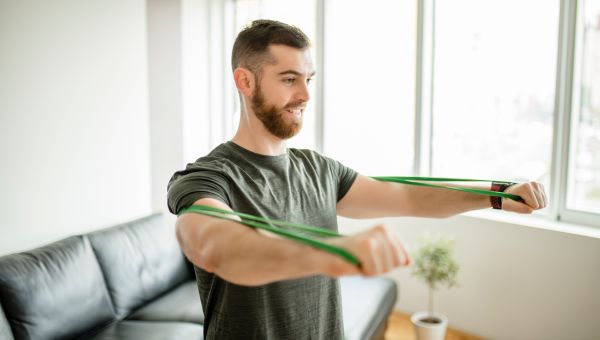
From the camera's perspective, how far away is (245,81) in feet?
4.31

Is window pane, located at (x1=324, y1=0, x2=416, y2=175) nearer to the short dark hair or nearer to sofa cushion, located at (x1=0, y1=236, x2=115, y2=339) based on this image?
sofa cushion, located at (x1=0, y1=236, x2=115, y2=339)

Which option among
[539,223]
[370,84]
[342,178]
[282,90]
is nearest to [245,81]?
[282,90]

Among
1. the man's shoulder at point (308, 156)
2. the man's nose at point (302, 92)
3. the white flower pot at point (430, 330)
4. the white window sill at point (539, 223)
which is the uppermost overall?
the man's nose at point (302, 92)

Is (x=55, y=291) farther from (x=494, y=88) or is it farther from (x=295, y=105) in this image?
(x=494, y=88)

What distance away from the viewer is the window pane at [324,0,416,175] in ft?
12.1

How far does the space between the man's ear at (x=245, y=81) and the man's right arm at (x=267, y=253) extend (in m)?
0.48

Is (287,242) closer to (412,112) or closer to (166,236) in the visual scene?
(166,236)

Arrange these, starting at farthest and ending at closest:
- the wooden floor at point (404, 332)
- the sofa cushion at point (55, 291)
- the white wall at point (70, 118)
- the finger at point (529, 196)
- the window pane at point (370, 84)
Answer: the window pane at point (370, 84) → the wooden floor at point (404, 332) → the white wall at point (70, 118) → the sofa cushion at point (55, 291) → the finger at point (529, 196)

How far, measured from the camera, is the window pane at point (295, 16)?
416 cm

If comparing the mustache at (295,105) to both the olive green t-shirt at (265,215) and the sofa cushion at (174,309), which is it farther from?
the sofa cushion at (174,309)

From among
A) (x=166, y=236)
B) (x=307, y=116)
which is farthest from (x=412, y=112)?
(x=166, y=236)

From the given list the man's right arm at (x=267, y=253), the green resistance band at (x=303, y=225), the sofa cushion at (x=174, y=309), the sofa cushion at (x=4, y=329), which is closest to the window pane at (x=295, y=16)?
the sofa cushion at (x=174, y=309)

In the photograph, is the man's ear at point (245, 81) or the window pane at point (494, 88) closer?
the man's ear at point (245, 81)

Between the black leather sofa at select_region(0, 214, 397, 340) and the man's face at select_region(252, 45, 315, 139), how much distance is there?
61.9 inches
